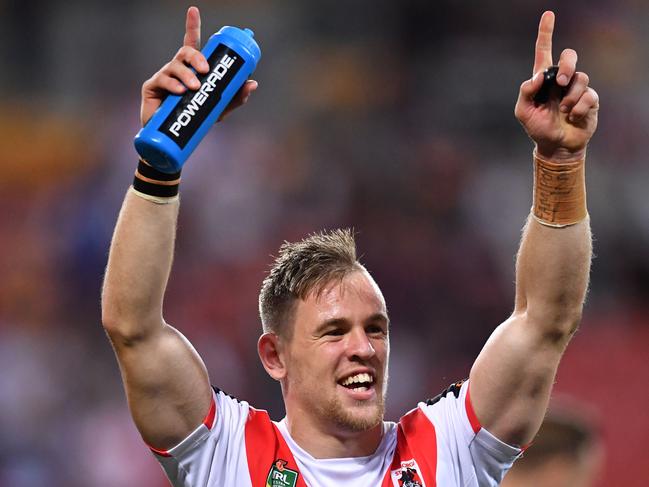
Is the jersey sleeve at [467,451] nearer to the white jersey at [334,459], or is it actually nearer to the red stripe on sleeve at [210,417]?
the white jersey at [334,459]

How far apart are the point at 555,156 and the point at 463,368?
4497mm

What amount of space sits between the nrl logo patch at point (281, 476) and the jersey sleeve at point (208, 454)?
101mm

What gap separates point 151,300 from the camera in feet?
10.8

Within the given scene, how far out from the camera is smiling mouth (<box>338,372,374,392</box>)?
141 inches

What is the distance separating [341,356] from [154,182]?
2.81ft

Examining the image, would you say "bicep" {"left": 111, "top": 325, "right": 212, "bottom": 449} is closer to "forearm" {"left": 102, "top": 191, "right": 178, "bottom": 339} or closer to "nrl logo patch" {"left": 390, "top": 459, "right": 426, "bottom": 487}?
"forearm" {"left": 102, "top": 191, "right": 178, "bottom": 339}

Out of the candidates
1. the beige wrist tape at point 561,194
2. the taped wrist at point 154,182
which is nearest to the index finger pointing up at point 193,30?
the taped wrist at point 154,182

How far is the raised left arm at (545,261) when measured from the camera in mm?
3367

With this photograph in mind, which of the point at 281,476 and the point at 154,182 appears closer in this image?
the point at 154,182

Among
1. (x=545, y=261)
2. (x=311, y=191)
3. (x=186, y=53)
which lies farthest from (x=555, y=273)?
(x=311, y=191)

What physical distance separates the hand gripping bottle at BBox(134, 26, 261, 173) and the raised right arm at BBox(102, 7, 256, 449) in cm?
4

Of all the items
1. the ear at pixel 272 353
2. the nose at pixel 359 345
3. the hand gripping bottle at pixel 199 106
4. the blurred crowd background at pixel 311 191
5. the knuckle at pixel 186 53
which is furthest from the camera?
the blurred crowd background at pixel 311 191

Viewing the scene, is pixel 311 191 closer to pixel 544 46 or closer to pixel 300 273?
pixel 300 273

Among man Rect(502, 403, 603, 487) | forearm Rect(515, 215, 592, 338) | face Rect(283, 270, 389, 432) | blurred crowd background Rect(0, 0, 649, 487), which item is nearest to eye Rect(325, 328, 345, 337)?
face Rect(283, 270, 389, 432)
